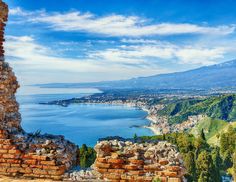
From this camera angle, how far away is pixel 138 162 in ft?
22.8

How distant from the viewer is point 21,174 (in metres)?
7.22

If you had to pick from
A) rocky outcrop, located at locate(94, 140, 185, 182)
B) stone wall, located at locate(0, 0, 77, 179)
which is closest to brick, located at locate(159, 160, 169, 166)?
rocky outcrop, located at locate(94, 140, 185, 182)

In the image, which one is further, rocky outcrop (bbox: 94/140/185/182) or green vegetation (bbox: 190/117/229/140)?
green vegetation (bbox: 190/117/229/140)

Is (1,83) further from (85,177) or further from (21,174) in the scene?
(85,177)

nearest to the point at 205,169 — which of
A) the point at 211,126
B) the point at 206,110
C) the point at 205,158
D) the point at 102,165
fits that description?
the point at 205,158

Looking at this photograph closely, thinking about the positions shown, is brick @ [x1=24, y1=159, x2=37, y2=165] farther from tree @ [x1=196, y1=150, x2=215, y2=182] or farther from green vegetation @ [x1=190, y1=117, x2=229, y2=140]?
green vegetation @ [x1=190, y1=117, x2=229, y2=140]

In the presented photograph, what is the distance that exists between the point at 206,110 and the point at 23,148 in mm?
152783

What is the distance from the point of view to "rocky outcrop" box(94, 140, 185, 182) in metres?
6.80

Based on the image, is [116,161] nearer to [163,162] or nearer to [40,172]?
[163,162]

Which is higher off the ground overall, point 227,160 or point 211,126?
point 211,126

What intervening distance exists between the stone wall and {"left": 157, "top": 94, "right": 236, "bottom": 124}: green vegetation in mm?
138749

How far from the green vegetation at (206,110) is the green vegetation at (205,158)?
293 ft

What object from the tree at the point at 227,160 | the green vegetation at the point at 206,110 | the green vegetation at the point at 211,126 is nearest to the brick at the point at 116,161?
the tree at the point at 227,160

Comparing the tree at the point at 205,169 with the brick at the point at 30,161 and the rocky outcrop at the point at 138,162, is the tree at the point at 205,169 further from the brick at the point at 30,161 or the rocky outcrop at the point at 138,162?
the brick at the point at 30,161
